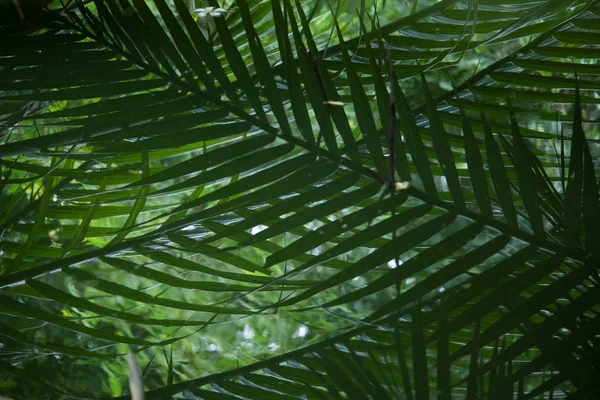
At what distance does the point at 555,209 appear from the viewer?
0.52 metres

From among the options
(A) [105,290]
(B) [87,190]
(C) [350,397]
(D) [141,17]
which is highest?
(D) [141,17]

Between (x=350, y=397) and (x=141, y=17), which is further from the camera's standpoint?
(x=141, y=17)

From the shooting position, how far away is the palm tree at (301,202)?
50 cm

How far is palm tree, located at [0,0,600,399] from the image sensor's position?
501 mm

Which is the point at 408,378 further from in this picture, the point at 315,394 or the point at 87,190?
the point at 87,190

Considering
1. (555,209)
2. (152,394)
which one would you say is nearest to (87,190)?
(152,394)

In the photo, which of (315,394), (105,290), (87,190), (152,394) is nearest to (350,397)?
(315,394)

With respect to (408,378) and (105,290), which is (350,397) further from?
(105,290)

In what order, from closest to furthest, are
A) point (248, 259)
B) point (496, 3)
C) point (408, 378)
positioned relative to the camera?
point (408, 378) < point (248, 259) < point (496, 3)

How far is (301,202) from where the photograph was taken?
1.95 feet

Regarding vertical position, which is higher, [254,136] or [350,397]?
[254,136]

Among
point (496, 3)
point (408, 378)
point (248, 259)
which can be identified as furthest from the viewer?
point (496, 3)

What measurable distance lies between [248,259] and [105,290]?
155 mm

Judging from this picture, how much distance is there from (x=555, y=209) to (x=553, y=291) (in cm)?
8
